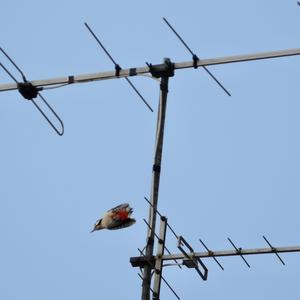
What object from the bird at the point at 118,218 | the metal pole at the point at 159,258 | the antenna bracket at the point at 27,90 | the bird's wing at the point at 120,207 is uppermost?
the antenna bracket at the point at 27,90

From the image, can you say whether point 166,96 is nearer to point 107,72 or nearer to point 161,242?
point 107,72

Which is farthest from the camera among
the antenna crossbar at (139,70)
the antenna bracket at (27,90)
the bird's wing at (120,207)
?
the antenna bracket at (27,90)

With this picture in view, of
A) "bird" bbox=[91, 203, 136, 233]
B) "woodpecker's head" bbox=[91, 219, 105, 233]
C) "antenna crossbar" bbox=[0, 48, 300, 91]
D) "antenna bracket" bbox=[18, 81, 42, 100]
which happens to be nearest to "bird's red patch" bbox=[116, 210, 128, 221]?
"bird" bbox=[91, 203, 136, 233]

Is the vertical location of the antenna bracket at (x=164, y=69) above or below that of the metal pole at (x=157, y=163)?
above

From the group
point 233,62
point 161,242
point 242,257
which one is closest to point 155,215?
point 161,242

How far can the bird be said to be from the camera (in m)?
11.5

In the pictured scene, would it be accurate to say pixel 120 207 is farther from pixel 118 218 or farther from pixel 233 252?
pixel 233 252

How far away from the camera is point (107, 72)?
1184 centimetres

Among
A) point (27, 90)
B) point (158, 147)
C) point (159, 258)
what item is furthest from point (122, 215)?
point (27, 90)

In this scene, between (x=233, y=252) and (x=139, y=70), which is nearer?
(x=139, y=70)

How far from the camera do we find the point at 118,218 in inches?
452

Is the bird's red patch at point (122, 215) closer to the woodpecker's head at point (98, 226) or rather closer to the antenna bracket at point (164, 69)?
the woodpecker's head at point (98, 226)

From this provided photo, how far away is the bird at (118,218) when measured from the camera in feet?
37.7

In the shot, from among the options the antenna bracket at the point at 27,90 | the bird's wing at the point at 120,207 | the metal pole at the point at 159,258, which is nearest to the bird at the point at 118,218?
the bird's wing at the point at 120,207
